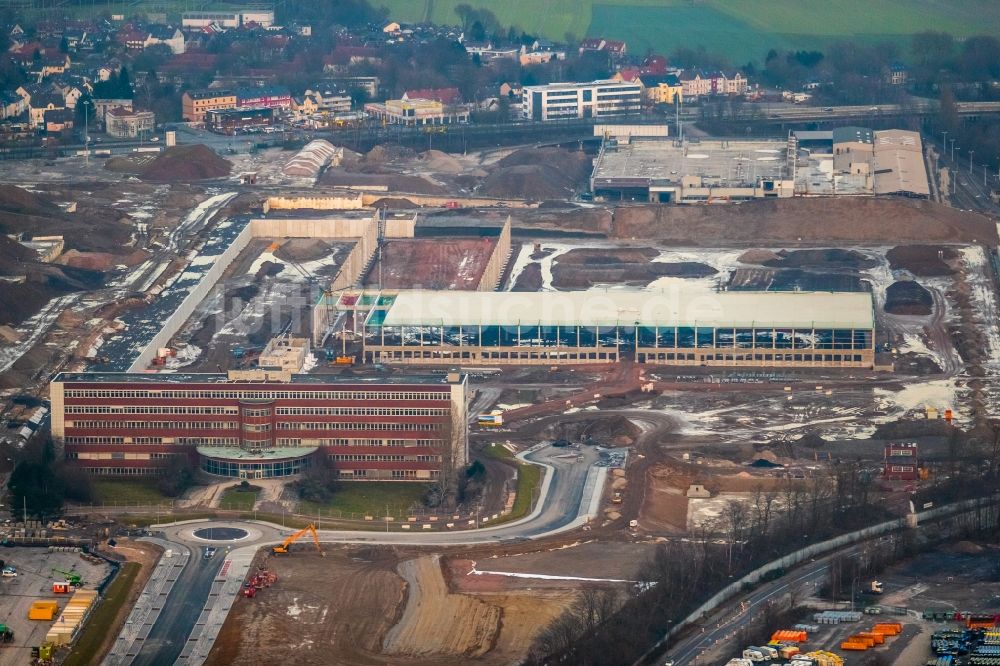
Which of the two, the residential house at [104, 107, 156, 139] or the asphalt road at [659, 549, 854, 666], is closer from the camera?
the asphalt road at [659, 549, 854, 666]

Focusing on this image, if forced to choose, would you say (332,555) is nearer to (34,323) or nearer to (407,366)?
(407,366)

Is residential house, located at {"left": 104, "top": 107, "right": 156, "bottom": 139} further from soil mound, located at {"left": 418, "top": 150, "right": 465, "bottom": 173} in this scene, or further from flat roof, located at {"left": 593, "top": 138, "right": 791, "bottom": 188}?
flat roof, located at {"left": 593, "top": 138, "right": 791, "bottom": 188}

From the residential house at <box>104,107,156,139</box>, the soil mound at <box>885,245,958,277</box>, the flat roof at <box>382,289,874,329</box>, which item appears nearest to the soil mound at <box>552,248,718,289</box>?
the flat roof at <box>382,289,874,329</box>

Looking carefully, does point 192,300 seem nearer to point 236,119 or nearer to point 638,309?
point 638,309

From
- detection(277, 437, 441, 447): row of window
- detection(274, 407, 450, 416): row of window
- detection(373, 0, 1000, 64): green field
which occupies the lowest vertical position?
detection(277, 437, 441, 447): row of window

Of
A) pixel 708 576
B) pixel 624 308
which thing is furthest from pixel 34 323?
pixel 708 576

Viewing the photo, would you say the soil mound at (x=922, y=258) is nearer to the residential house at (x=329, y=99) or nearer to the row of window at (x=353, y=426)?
the row of window at (x=353, y=426)
